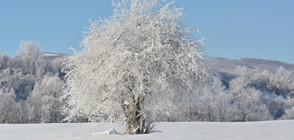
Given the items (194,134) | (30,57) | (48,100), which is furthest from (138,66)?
(30,57)

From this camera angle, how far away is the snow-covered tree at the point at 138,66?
50.5 feet

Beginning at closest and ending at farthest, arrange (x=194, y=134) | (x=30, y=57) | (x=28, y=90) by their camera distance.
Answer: (x=194, y=134), (x=28, y=90), (x=30, y=57)

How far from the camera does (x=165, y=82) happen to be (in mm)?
15266

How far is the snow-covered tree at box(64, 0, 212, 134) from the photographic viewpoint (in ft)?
50.5

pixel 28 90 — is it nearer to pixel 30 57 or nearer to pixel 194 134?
pixel 30 57

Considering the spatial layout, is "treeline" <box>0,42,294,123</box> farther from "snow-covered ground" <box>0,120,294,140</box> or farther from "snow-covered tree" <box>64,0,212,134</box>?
"snow-covered tree" <box>64,0,212,134</box>

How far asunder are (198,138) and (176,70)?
13.3 ft

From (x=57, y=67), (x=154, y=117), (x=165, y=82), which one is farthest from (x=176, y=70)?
(x=57, y=67)

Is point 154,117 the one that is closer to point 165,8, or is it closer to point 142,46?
point 142,46

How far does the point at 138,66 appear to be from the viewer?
1516 centimetres

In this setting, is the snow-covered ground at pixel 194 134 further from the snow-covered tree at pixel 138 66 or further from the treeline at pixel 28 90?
the treeline at pixel 28 90

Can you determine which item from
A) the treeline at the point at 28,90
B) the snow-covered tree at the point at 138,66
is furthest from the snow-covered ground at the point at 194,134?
the treeline at the point at 28,90

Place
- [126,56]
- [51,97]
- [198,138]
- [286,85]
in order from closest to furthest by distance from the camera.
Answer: [198,138] < [126,56] < [51,97] < [286,85]

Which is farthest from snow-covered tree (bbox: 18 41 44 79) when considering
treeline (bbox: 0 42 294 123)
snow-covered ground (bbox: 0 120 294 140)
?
snow-covered ground (bbox: 0 120 294 140)
